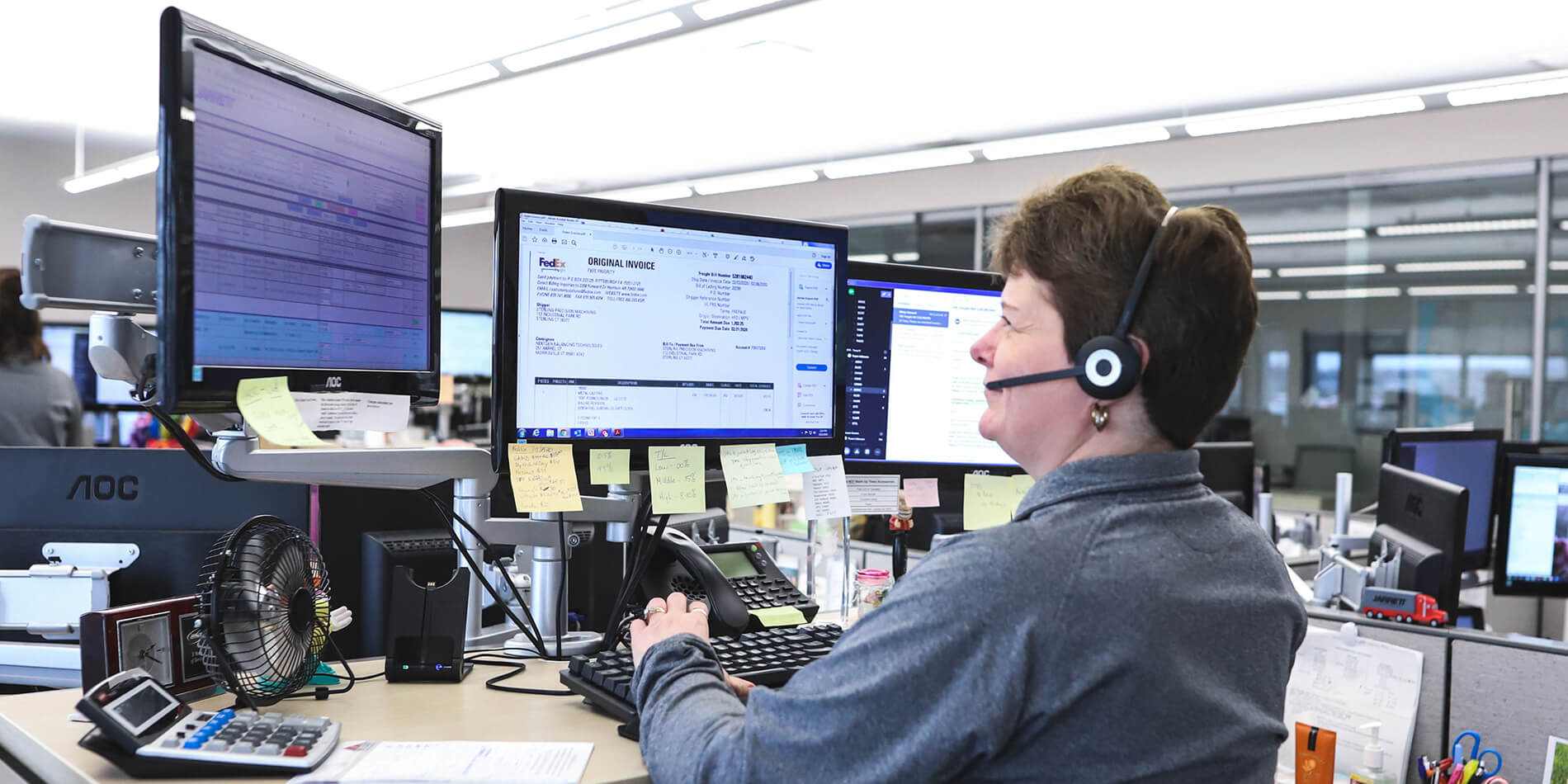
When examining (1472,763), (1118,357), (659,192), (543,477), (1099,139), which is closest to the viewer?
(1118,357)

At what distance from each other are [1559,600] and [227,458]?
346 centimetres

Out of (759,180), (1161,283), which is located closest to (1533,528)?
(1161,283)

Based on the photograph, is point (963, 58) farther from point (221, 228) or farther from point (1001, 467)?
point (221, 228)

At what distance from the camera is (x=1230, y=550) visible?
0.86 meters

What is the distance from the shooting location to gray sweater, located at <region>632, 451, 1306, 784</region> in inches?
29.3

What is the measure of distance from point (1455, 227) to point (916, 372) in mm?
5551

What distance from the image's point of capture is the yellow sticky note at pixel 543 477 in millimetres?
1259

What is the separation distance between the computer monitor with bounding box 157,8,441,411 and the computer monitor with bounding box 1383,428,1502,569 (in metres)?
2.35

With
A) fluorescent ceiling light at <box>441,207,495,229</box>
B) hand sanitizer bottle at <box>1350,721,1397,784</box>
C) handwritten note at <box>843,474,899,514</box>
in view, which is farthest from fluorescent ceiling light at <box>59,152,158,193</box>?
hand sanitizer bottle at <box>1350,721,1397,784</box>

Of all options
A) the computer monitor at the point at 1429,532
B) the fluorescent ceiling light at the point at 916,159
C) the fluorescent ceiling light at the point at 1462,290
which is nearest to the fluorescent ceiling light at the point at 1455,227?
the fluorescent ceiling light at the point at 1462,290

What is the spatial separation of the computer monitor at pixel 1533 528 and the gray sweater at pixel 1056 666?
1905 millimetres

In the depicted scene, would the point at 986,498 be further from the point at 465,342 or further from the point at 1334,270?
the point at 1334,270

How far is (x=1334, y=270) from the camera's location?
20.4ft

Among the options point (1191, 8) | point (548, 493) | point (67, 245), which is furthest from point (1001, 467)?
point (1191, 8)
